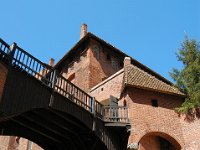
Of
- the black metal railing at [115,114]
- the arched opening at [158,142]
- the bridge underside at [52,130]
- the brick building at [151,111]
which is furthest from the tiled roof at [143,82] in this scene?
the bridge underside at [52,130]

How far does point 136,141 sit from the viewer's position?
16.4m

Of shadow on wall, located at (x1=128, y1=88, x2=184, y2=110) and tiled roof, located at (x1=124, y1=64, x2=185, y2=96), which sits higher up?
tiled roof, located at (x1=124, y1=64, x2=185, y2=96)

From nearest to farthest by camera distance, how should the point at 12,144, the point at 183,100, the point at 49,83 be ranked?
the point at 49,83 < the point at 183,100 < the point at 12,144

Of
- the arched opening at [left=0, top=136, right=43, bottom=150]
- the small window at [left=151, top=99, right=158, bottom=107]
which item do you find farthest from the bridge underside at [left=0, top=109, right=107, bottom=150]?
the arched opening at [left=0, top=136, right=43, bottom=150]

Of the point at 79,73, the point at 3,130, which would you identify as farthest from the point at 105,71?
the point at 3,130

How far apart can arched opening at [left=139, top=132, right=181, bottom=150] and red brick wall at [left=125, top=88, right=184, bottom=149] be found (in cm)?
15

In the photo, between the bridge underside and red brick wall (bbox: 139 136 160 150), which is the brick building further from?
the bridge underside

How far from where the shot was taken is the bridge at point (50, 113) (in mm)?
11273

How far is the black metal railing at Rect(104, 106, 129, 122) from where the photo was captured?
54.5 feet

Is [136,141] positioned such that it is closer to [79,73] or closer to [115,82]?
[115,82]

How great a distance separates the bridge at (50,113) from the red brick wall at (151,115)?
594 mm

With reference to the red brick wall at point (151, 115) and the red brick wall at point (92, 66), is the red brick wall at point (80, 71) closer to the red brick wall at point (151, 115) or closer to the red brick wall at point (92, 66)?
the red brick wall at point (92, 66)

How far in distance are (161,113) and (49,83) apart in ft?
24.7

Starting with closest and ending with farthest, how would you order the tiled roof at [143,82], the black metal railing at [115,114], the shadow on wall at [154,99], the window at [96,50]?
the black metal railing at [115,114] → the shadow on wall at [154,99] → the tiled roof at [143,82] → the window at [96,50]
